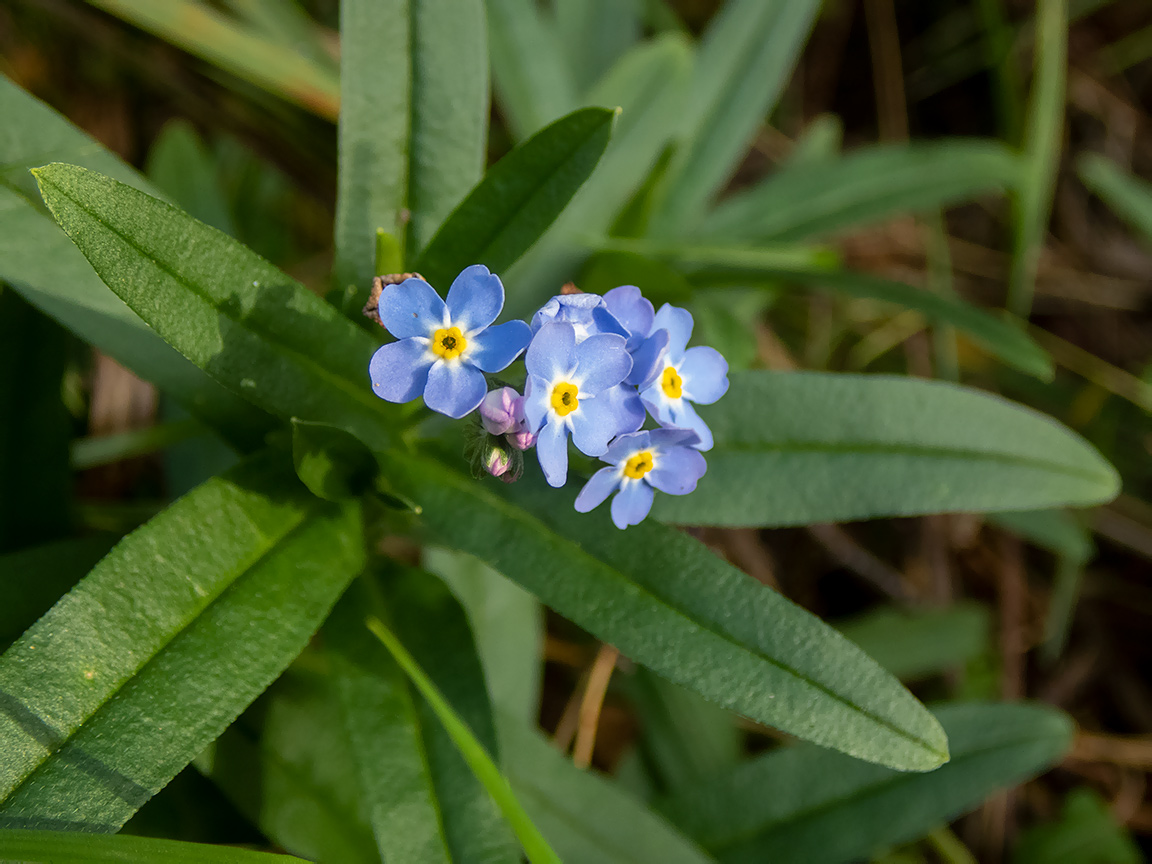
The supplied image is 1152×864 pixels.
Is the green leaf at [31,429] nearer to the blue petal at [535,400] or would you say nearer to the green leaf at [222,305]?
the green leaf at [222,305]

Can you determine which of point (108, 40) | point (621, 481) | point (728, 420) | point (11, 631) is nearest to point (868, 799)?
point (728, 420)

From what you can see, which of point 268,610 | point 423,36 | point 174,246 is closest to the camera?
point 174,246

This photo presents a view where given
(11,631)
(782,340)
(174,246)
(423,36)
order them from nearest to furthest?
(174,246)
(11,631)
(423,36)
(782,340)

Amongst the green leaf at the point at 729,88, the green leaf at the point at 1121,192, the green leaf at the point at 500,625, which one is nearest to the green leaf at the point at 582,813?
the green leaf at the point at 500,625

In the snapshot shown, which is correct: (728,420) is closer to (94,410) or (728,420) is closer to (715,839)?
(715,839)

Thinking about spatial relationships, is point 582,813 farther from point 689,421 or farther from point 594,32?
point 594,32

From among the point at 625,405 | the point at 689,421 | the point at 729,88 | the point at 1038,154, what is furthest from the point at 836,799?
the point at 1038,154

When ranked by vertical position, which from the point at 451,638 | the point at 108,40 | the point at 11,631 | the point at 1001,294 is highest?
the point at 1001,294
